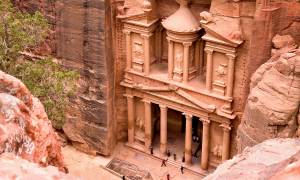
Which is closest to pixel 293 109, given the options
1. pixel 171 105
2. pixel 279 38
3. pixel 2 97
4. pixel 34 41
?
pixel 279 38

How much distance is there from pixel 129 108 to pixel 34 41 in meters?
7.40

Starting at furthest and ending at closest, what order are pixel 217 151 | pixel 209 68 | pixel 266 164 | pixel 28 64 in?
pixel 217 151 < pixel 209 68 < pixel 28 64 < pixel 266 164

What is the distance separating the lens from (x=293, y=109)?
13.3 meters

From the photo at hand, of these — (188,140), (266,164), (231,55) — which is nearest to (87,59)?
(188,140)

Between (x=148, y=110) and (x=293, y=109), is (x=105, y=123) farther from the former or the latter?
(x=293, y=109)

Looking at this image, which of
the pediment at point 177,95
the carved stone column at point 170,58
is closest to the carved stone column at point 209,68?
the pediment at point 177,95

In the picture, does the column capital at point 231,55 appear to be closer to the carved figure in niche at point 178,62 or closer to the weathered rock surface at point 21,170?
the carved figure in niche at point 178,62

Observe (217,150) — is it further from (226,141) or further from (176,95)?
(176,95)

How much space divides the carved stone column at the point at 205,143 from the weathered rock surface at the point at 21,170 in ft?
43.9

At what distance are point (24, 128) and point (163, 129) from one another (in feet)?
45.1

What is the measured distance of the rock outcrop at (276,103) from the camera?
522 inches

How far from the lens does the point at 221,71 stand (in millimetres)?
16672

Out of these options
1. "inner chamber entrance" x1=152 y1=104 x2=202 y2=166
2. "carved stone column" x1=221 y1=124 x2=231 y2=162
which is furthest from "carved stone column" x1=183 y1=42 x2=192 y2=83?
"inner chamber entrance" x1=152 y1=104 x2=202 y2=166

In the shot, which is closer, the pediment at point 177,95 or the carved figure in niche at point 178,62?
the pediment at point 177,95
